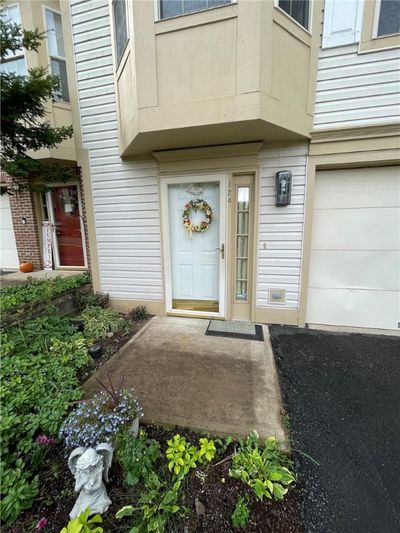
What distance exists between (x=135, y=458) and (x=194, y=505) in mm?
415

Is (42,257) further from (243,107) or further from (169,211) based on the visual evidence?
(243,107)

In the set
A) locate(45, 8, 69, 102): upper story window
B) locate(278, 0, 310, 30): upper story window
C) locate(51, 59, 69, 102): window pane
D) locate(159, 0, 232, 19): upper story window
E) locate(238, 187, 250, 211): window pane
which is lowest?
locate(238, 187, 250, 211): window pane

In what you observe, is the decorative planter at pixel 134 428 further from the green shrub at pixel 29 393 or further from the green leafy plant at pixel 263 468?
the green leafy plant at pixel 263 468

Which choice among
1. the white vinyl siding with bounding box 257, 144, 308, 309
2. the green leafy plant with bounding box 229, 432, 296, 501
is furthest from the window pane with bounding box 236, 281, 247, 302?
the green leafy plant with bounding box 229, 432, 296, 501

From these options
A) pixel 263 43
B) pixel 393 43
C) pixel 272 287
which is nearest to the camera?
pixel 263 43

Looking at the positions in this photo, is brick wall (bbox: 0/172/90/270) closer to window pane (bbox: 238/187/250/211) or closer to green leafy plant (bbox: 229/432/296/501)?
window pane (bbox: 238/187/250/211)

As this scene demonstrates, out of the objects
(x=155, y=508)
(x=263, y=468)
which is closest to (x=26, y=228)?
(x=155, y=508)

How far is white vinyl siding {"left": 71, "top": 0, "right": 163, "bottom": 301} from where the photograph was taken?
3525mm

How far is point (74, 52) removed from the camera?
364 cm

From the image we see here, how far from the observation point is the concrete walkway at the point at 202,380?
191 centimetres

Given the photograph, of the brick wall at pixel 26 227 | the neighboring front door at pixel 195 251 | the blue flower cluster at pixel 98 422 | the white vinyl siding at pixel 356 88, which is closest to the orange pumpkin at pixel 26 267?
the brick wall at pixel 26 227

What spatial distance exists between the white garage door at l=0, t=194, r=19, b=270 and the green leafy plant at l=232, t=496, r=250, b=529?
6.53 meters

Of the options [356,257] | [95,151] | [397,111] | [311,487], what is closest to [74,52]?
[95,151]

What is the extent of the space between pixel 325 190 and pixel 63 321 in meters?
4.01
